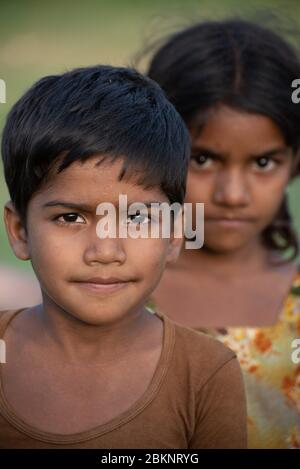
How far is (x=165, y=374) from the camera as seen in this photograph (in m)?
1.91

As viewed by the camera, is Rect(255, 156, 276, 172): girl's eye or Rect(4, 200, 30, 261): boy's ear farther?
Rect(255, 156, 276, 172): girl's eye

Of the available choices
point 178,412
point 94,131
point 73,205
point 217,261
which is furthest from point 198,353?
point 217,261

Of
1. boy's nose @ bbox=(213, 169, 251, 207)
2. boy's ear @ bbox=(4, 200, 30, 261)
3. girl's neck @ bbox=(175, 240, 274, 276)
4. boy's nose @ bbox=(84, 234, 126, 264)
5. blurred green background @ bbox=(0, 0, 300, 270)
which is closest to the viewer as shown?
A: boy's nose @ bbox=(84, 234, 126, 264)

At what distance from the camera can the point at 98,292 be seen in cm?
177

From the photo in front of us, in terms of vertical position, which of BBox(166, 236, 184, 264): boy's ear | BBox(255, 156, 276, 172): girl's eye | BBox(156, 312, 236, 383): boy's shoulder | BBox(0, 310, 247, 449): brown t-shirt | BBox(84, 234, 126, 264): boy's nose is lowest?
BBox(0, 310, 247, 449): brown t-shirt

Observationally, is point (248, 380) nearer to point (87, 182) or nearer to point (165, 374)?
point (165, 374)

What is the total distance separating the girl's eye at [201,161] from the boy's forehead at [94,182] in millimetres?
837

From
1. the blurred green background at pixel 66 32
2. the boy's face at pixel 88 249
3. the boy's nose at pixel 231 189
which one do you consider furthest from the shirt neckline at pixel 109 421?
the blurred green background at pixel 66 32

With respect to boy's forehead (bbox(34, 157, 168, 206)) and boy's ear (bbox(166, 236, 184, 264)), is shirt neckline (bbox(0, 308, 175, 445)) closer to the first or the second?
boy's ear (bbox(166, 236, 184, 264))

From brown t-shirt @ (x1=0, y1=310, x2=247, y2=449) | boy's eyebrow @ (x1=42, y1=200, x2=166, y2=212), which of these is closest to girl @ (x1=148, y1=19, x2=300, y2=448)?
brown t-shirt @ (x1=0, y1=310, x2=247, y2=449)

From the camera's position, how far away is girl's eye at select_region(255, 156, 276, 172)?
257 cm

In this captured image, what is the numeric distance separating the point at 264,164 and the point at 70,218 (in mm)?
990

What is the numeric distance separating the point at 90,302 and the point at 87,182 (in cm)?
26

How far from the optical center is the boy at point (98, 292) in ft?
5.73
